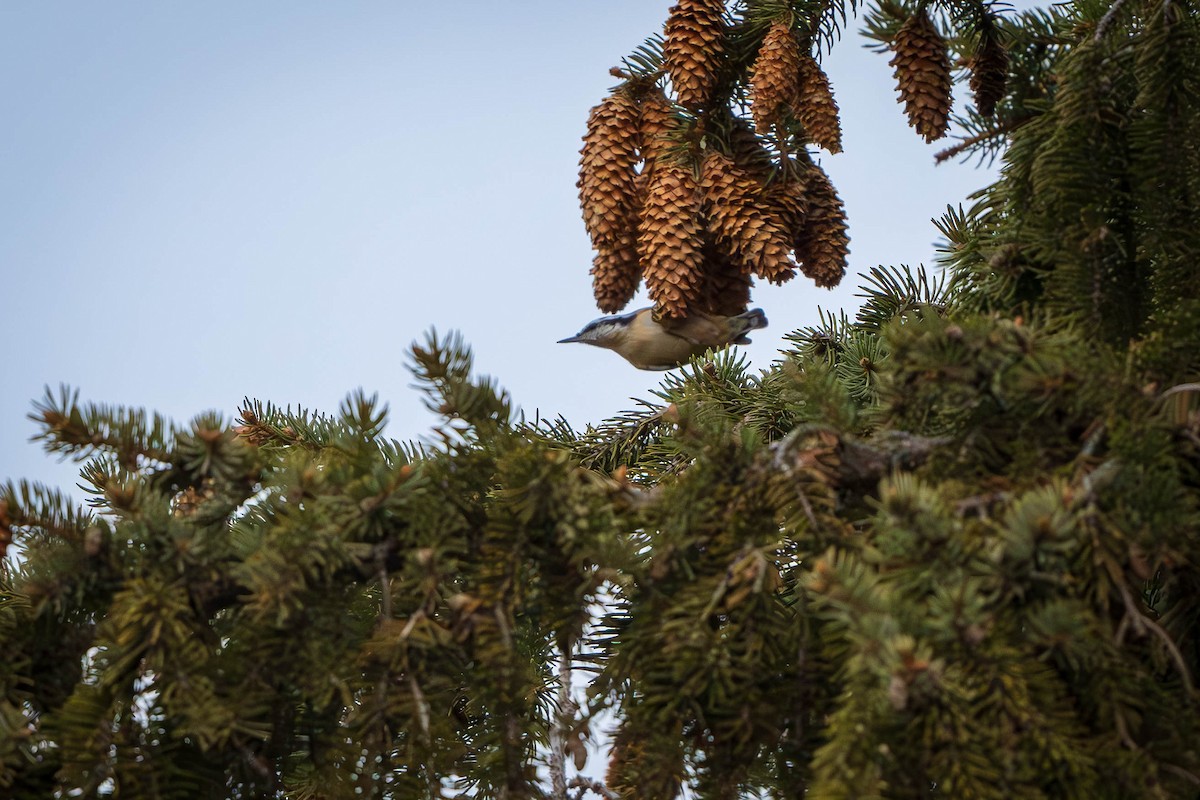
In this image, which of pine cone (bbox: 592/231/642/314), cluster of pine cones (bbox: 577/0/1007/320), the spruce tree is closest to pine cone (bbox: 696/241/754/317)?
cluster of pine cones (bbox: 577/0/1007/320)

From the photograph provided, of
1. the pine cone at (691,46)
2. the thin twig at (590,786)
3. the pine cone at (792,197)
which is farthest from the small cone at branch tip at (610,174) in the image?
the thin twig at (590,786)

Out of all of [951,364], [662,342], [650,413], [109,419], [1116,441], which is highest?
[662,342]

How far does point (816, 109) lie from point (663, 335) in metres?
0.53

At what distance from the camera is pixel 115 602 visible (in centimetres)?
106

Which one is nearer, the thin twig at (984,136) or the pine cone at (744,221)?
the thin twig at (984,136)

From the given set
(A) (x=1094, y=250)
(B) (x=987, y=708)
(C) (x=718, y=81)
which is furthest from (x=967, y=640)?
(C) (x=718, y=81)

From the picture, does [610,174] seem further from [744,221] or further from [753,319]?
[753,319]

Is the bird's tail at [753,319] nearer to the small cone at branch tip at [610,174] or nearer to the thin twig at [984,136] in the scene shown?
the small cone at branch tip at [610,174]

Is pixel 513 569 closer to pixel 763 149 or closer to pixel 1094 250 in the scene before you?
pixel 1094 250

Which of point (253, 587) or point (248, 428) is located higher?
point (248, 428)

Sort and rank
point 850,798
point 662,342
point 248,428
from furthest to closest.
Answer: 1. point 662,342
2. point 248,428
3. point 850,798

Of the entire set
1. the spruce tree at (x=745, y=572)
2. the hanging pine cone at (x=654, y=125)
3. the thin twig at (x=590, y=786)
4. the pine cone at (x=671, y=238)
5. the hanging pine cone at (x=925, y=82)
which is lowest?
the thin twig at (x=590, y=786)

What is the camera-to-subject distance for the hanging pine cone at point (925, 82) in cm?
168

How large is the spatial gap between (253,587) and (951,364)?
653 millimetres
